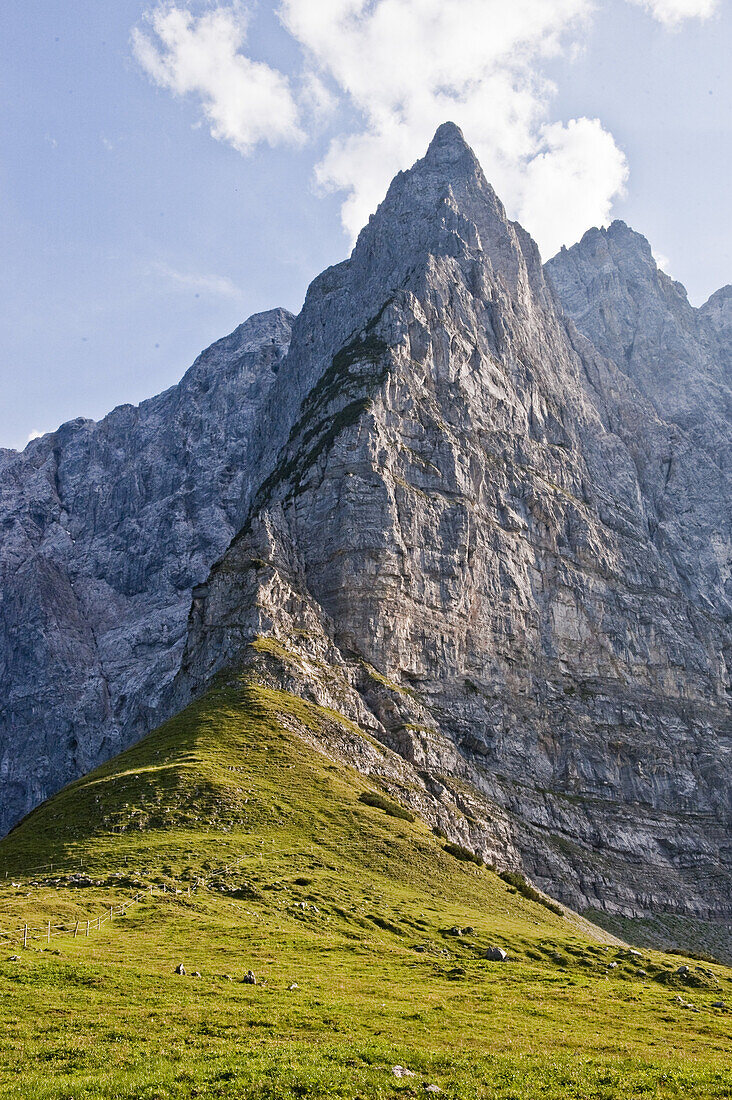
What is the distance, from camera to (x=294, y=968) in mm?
40156

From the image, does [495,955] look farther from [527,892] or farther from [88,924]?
[527,892]

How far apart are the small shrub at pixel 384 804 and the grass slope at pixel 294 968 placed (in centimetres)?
108

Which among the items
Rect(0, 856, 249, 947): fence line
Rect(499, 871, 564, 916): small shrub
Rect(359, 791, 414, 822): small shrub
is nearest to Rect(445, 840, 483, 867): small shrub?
Rect(359, 791, 414, 822): small shrub

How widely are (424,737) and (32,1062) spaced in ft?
378

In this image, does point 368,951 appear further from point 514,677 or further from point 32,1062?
point 514,677

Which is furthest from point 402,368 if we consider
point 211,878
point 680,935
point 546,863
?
point 211,878

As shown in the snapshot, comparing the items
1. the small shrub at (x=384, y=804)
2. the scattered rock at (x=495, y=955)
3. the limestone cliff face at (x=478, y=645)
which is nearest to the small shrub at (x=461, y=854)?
the small shrub at (x=384, y=804)

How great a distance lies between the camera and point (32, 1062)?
24.0 m

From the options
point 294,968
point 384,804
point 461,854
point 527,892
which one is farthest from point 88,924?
point 527,892

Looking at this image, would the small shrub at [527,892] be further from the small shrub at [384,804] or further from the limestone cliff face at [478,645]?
the limestone cliff face at [478,645]

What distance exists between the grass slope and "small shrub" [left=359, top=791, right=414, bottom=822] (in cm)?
108

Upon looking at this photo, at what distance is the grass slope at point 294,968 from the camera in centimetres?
2467

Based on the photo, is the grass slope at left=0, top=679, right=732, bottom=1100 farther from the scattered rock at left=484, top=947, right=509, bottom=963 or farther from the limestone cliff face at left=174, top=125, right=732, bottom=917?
the limestone cliff face at left=174, top=125, right=732, bottom=917

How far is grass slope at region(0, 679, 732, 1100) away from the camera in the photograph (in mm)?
24672
